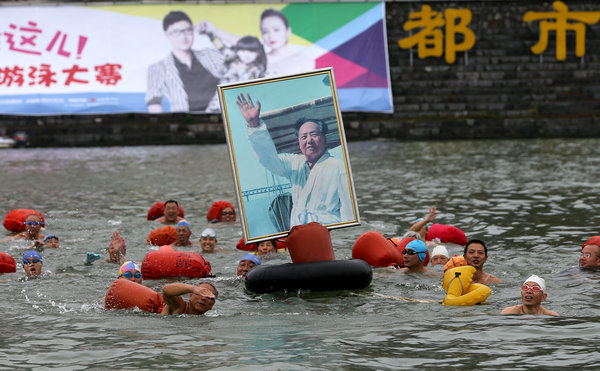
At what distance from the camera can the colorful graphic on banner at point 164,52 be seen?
34.6 metres

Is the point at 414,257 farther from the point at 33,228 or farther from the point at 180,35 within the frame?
the point at 180,35

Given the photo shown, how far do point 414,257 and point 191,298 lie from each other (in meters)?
3.50

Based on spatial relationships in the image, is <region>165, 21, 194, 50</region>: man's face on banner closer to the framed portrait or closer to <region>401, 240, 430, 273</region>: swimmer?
the framed portrait

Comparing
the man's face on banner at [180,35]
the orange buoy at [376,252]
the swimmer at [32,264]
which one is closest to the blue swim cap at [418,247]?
the orange buoy at [376,252]

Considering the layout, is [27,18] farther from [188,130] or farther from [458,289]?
[458,289]

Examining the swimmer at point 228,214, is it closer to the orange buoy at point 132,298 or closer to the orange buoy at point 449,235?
the orange buoy at point 449,235

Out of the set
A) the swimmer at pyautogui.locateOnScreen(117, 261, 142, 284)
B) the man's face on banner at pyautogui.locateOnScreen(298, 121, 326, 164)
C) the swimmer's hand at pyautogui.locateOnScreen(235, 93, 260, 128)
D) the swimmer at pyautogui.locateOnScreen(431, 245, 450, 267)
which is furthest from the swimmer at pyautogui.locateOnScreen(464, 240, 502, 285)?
the swimmer at pyautogui.locateOnScreen(117, 261, 142, 284)

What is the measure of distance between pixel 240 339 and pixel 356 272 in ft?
8.14

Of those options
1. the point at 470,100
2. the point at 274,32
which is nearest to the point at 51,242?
the point at 274,32

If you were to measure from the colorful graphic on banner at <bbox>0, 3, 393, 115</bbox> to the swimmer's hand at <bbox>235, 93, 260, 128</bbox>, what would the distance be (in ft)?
72.3

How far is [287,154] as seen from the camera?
12695 mm

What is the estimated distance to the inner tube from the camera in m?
11.9

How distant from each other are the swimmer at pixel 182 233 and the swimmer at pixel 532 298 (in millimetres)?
6497

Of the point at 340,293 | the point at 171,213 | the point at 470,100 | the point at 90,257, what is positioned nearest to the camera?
the point at 340,293
